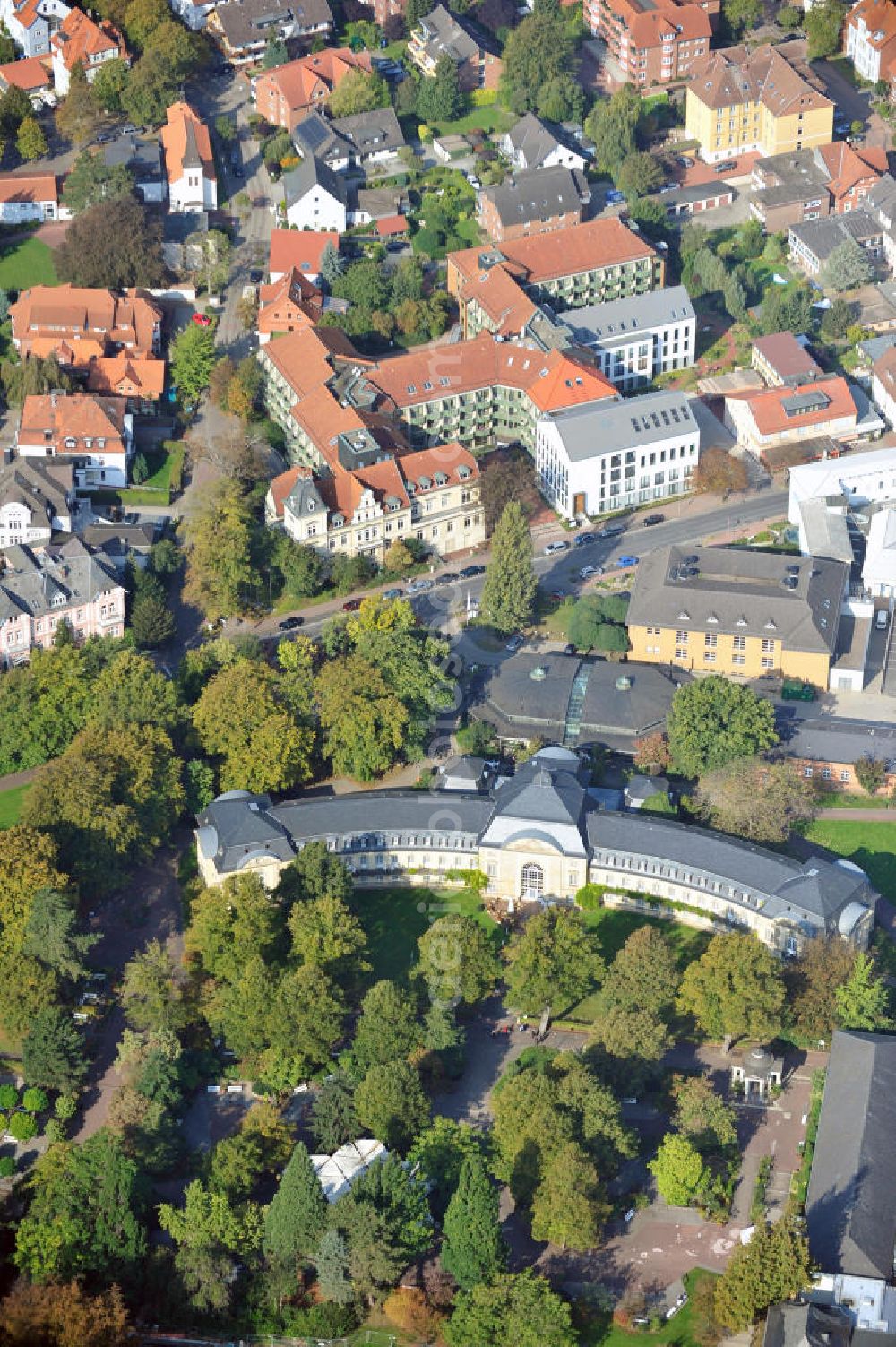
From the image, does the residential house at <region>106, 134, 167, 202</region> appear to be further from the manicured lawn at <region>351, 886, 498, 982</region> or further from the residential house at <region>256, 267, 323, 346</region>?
the manicured lawn at <region>351, 886, 498, 982</region>

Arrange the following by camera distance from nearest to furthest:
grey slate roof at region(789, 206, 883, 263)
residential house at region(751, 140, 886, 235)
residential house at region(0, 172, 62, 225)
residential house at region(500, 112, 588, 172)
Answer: grey slate roof at region(789, 206, 883, 263)
residential house at region(751, 140, 886, 235)
residential house at region(500, 112, 588, 172)
residential house at region(0, 172, 62, 225)

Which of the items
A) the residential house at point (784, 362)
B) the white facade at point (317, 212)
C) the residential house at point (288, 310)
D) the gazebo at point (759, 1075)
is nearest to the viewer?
the gazebo at point (759, 1075)

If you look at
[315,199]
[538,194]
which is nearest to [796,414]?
[538,194]

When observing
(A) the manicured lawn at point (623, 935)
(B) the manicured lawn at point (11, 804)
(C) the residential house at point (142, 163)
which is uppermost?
(C) the residential house at point (142, 163)

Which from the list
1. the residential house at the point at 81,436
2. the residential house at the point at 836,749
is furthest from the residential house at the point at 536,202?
the residential house at the point at 836,749

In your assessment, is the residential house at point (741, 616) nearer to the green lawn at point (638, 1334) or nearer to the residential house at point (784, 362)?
the residential house at point (784, 362)

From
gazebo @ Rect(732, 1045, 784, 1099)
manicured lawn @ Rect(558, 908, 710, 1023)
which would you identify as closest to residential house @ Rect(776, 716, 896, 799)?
manicured lawn @ Rect(558, 908, 710, 1023)
